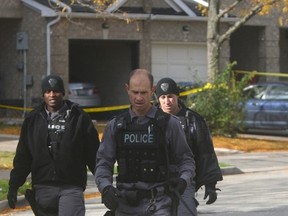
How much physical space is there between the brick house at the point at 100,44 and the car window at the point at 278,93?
2148 millimetres

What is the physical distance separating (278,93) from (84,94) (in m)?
6.09

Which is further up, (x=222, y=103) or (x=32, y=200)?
(x=222, y=103)

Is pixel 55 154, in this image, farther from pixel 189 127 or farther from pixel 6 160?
pixel 6 160

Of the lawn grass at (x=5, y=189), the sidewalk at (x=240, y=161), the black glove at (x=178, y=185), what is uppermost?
the black glove at (x=178, y=185)

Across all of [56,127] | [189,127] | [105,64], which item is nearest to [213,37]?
[105,64]

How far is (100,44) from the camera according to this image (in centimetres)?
2677

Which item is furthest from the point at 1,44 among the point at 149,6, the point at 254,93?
the point at 254,93

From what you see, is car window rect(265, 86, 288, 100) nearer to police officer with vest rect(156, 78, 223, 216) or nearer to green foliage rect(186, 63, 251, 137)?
green foliage rect(186, 63, 251, 137)

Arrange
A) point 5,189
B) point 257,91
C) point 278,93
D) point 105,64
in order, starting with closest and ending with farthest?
1. point 5,189
2. point 278,93
3. point 257,91
4. point 105,64

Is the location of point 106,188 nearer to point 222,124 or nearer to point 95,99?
point 222,124

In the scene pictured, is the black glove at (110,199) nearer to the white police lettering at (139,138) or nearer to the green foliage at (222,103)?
the white police lettering at (139,138)

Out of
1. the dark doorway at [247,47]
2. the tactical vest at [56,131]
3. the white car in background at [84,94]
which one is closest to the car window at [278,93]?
the white car in background at [84,94]

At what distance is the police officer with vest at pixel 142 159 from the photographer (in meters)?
5.36

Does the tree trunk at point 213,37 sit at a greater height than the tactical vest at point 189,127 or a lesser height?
greater
